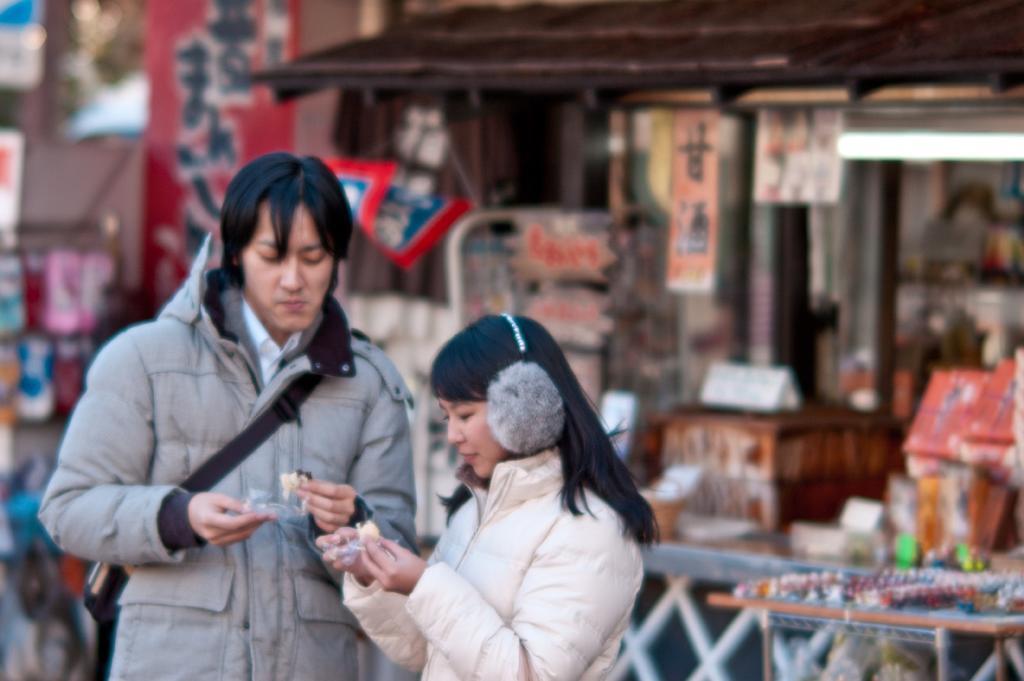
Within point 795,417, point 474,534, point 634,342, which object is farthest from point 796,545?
point 474,534

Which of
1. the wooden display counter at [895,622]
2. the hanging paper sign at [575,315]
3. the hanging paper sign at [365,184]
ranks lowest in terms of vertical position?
the wooden display counter at [895,622]

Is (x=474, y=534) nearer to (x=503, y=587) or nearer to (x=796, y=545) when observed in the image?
(x=503, y=587)

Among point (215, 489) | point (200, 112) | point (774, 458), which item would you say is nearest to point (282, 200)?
point (215, 489)

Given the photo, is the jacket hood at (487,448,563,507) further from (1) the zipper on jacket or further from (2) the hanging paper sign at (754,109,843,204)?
(2) the hanging paper sign at (754,109,843,204)

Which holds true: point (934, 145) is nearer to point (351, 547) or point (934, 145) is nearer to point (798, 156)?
point (798, 156)

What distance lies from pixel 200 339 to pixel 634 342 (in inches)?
180

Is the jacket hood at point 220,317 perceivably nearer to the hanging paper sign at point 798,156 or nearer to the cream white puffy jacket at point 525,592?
the cream white puffy jacket at point 525,592

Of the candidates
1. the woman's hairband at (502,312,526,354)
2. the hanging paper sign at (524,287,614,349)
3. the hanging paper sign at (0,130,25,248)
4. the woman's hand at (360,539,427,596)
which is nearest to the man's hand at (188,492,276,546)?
the woman's hand at (360,539,427,596)

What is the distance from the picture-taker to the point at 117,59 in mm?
24672

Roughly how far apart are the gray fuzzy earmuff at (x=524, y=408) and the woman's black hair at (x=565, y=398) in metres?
0.04

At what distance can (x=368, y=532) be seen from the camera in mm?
3828

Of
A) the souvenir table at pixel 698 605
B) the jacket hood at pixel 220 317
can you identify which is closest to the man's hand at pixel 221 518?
the jacket hood at pixel 220 317

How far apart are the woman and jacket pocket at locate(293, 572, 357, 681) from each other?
0.17 meters

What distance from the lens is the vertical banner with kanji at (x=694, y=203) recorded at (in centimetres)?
771
